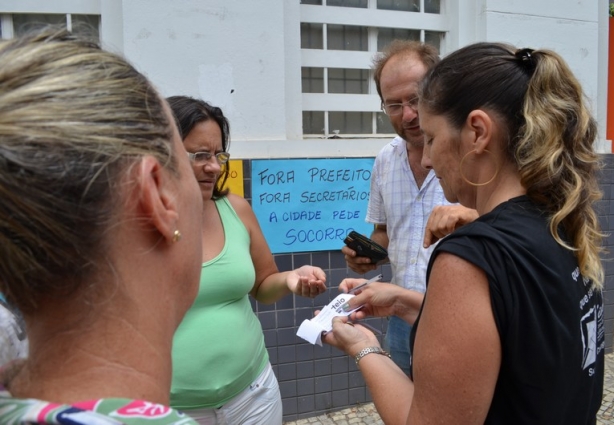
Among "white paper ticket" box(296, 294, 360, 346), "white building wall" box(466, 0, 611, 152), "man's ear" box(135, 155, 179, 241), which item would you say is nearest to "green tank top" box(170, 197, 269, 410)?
"white paper ticket" box(296, 294, 360, 346)

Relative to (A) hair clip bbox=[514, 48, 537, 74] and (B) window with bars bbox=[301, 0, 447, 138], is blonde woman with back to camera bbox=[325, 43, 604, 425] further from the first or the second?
(B) window with bars bbox=[301, 0, 447, 138]

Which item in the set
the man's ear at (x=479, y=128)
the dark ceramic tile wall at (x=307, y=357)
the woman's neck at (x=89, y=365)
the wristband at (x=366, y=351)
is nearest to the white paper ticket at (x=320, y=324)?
the wristband at (x=366, y=351)

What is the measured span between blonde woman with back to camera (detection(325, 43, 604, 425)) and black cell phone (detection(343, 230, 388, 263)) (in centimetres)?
87

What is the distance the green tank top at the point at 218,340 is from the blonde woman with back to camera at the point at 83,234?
1.02 m

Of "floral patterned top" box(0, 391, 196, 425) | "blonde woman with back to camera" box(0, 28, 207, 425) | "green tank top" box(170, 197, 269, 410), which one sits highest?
"blonde woman with back to camera" box(0, 28, 207, 425)

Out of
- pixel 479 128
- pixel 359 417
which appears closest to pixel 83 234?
pixel 479 128

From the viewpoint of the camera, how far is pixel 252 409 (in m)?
1.91

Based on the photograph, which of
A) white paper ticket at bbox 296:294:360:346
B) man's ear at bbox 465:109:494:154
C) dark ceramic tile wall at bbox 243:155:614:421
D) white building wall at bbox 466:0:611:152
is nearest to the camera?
man's ear at bbox 465:109:494:154

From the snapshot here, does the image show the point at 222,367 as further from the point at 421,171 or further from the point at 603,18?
the point at 603,18

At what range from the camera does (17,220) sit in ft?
2.15

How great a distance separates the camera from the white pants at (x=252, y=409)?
5.93 feet

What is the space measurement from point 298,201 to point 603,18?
3.22m

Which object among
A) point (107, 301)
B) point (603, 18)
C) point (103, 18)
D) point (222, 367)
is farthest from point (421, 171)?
point (603, 18)

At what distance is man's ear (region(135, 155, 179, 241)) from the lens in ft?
2.44
